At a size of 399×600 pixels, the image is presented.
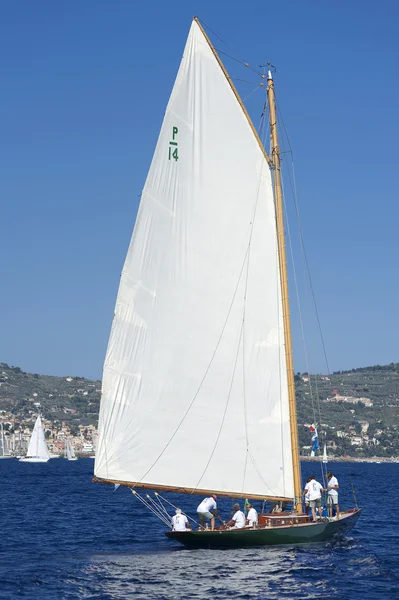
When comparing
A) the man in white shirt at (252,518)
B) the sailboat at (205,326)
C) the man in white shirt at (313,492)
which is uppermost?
the sailboat at (205,326)

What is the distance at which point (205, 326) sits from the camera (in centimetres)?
4372

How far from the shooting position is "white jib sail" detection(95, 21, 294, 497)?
42969 millimetres

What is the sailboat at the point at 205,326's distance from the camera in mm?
42938

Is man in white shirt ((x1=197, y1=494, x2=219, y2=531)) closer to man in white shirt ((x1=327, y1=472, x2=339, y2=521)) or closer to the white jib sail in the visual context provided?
the white jib sail

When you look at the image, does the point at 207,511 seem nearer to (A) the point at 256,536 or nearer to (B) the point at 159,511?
(A) the point at 256,536

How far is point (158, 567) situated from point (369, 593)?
866 centimetres

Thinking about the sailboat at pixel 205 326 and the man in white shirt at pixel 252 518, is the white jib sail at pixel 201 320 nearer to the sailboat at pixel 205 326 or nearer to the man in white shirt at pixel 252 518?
the sailboat at pixel 205 326

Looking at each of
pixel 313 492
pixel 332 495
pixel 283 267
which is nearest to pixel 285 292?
pixel 283 267

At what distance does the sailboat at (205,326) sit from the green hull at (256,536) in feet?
0.58

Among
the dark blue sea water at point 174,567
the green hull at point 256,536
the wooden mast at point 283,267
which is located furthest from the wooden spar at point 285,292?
the dark blue sea water at point 174,567

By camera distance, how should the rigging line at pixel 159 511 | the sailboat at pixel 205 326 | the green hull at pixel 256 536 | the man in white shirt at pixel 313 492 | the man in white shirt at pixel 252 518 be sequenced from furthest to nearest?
the man in white shirt at pixel 313 492
the sailboat at pixel 205 326
the man in white shirt at pixel 252 518
the rigging line at pixel 159 511
the green hull at pixel 256 536

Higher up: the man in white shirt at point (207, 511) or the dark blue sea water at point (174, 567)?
the man in white shirt at point (207, 511)

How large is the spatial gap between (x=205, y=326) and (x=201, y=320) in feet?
1.09

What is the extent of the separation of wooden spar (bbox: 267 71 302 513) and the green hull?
1.40m
